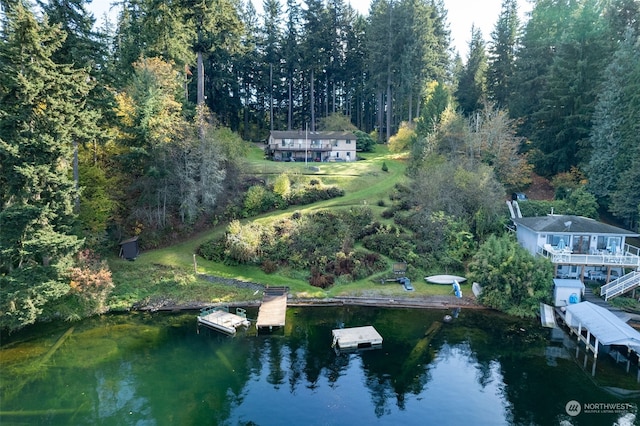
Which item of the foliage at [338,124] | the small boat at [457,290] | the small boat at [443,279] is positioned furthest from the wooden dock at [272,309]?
the foliage at [338,124]

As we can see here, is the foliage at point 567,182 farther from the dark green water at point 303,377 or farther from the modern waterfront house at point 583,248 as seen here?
the dark green water at point 303,377

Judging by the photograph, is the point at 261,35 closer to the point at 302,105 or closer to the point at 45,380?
the point at 302,105

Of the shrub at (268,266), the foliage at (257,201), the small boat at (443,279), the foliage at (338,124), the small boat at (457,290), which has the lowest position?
the small boat at (457,290)

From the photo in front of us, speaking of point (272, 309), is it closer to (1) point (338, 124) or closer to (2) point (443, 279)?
(2) point (443, 279)

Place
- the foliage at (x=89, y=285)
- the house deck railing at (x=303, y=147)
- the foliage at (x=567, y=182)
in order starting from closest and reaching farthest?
the foliage at (x=89, y=285) < the foliage at (x=567, y=182) < the house deck railing at (x=303, y=147)

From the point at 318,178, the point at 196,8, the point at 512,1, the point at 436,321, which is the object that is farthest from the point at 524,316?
the point at 512,1

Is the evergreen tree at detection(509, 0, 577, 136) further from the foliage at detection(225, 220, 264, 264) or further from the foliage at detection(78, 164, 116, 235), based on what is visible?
the foliage at detection(78, 164, 116, 235)

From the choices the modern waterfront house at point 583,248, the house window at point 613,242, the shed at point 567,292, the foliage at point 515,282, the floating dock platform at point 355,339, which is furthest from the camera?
the house window at point 613,242
